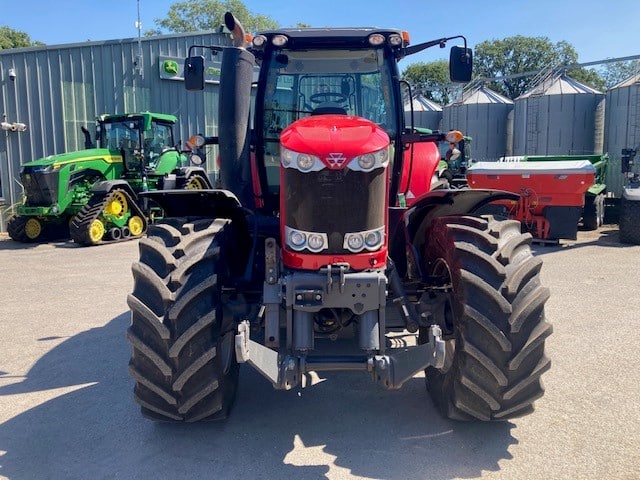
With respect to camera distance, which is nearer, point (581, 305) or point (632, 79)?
point (581, 305)

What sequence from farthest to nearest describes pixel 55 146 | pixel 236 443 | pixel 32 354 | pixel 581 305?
1. pixel 55 146
2. pixel 581 305
3. pixel 32 354
4. pixel 236 443

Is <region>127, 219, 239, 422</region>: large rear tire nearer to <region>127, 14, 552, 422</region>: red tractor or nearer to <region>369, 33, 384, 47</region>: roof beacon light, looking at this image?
<region>127, 14, 552, 422</region>: red tractor

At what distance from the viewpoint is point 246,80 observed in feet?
13.4

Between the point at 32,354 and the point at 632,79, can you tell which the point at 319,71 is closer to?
the point at 32,354

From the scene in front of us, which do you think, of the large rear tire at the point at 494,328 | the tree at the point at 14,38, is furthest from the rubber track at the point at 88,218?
the tree at the point at 14,38

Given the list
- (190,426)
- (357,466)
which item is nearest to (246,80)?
(190,426)

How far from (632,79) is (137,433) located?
55.3 feet

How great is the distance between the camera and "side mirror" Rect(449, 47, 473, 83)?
174 inches

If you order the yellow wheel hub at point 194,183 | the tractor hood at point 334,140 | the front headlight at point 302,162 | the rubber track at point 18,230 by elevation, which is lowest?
the rubber track at point 18,230

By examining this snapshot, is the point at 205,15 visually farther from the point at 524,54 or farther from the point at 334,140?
the point at 334,140

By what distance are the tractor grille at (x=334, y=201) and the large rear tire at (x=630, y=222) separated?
955 cm

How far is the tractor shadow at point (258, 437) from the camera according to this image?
3.08m

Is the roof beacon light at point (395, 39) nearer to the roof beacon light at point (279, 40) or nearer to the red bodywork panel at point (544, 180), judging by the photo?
the roof beacon light at point (279, 40)

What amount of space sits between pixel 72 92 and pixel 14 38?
110ft
